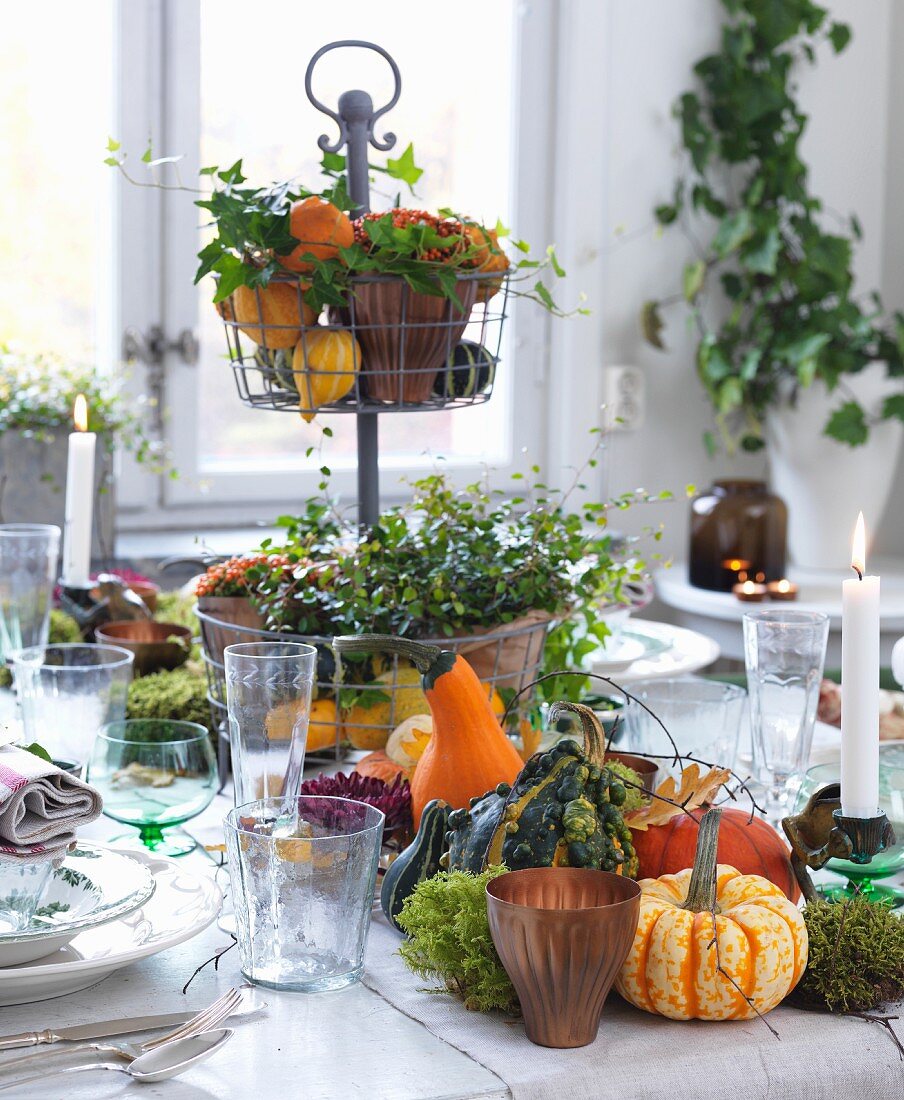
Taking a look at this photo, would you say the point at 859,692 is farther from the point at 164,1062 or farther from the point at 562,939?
the point at 164,1062

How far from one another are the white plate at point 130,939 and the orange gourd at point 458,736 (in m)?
0.16

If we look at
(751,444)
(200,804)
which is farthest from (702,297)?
(200,804)

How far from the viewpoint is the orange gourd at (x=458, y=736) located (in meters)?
0.86

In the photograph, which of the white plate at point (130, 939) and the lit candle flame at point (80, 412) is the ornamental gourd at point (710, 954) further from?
the lit candle flame at point (80, 412)

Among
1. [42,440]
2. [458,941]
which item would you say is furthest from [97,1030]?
[42,440]

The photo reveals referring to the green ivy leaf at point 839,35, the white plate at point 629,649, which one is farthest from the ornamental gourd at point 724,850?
the green ivy leaf at point 839,35

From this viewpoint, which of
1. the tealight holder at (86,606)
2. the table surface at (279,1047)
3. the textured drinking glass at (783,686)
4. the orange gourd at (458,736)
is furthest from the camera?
the tealight holder at (86,606)

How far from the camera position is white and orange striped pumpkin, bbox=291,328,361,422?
1.08 meters

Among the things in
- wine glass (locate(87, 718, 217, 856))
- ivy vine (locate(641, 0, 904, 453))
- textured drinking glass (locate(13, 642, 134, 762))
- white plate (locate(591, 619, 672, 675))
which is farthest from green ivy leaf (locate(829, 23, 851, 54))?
wine glass (locate(87, 718, 217, 856))

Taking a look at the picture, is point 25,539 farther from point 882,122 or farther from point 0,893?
point 882,122

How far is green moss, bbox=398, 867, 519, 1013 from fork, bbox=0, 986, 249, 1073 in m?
0.11

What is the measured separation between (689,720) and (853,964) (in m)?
0.34

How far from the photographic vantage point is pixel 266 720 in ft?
2.72

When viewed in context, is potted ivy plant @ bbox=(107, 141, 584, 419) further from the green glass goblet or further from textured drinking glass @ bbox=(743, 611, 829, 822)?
the green glass goblet
